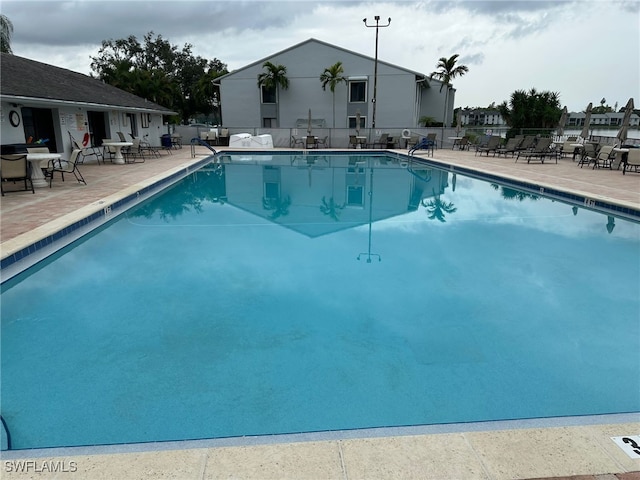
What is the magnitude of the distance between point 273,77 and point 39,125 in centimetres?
1579

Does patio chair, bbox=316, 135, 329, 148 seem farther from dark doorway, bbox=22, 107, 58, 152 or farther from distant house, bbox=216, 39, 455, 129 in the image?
dark doorway, bbox=22, 107, 58, 152

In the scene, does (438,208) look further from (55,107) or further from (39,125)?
(39,125)

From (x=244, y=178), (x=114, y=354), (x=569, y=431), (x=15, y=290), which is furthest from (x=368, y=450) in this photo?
(x=244, y=178)

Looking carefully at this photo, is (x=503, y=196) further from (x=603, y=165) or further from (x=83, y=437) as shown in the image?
(x=83, y=437)

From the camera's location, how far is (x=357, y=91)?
26406 millimetres

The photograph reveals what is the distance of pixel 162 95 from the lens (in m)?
28.5

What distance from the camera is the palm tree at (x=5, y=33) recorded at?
25.9 m

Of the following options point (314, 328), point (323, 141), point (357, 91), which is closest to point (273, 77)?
point (357, 91)

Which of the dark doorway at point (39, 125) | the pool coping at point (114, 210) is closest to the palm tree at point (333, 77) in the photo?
the pool coping at point (114, 210)

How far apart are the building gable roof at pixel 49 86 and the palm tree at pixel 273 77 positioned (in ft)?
→ 30.4

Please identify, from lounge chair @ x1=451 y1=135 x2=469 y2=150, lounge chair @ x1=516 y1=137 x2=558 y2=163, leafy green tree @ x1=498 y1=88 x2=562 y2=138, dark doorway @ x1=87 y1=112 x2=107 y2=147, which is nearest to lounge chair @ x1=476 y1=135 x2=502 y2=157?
lounge chair @ x1=516 y1=137 x2=558 y2=163

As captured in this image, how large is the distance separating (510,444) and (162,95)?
3067 centimetres

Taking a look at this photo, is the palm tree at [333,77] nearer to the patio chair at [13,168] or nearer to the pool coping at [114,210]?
the pool coping at [114,210]

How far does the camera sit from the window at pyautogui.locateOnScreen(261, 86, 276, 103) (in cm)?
2691
